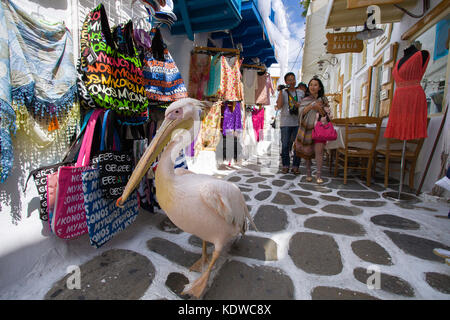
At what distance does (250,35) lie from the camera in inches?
209

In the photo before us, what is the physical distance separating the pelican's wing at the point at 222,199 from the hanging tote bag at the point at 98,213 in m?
1.02

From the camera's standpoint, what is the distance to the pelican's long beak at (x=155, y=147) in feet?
4.62

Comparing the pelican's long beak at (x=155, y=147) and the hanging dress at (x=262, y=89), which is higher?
the hanging dress at (x=262, y=89)

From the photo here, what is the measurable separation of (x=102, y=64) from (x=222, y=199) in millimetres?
1564

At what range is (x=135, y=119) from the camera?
223 cm

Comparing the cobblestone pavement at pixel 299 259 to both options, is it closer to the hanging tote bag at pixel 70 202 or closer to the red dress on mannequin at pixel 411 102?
the hanging tote bag at pixel 70 202

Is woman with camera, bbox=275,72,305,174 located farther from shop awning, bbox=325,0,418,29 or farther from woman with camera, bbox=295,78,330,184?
shop awning, bbox=325,0,418,29

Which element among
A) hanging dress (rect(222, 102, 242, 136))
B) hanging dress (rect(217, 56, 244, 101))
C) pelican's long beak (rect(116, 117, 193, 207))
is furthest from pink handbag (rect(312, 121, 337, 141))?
pelican's long beak (rect(116, 117, 193, 207))

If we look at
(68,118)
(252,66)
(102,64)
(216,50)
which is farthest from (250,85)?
(68,118)

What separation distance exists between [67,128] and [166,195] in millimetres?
1276

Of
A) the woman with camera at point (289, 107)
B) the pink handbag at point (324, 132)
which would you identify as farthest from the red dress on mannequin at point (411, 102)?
the woman with camera at point (289, 107)

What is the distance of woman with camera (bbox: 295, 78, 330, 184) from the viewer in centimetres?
396

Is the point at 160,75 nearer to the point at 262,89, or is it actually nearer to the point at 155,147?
the point at 155,147
